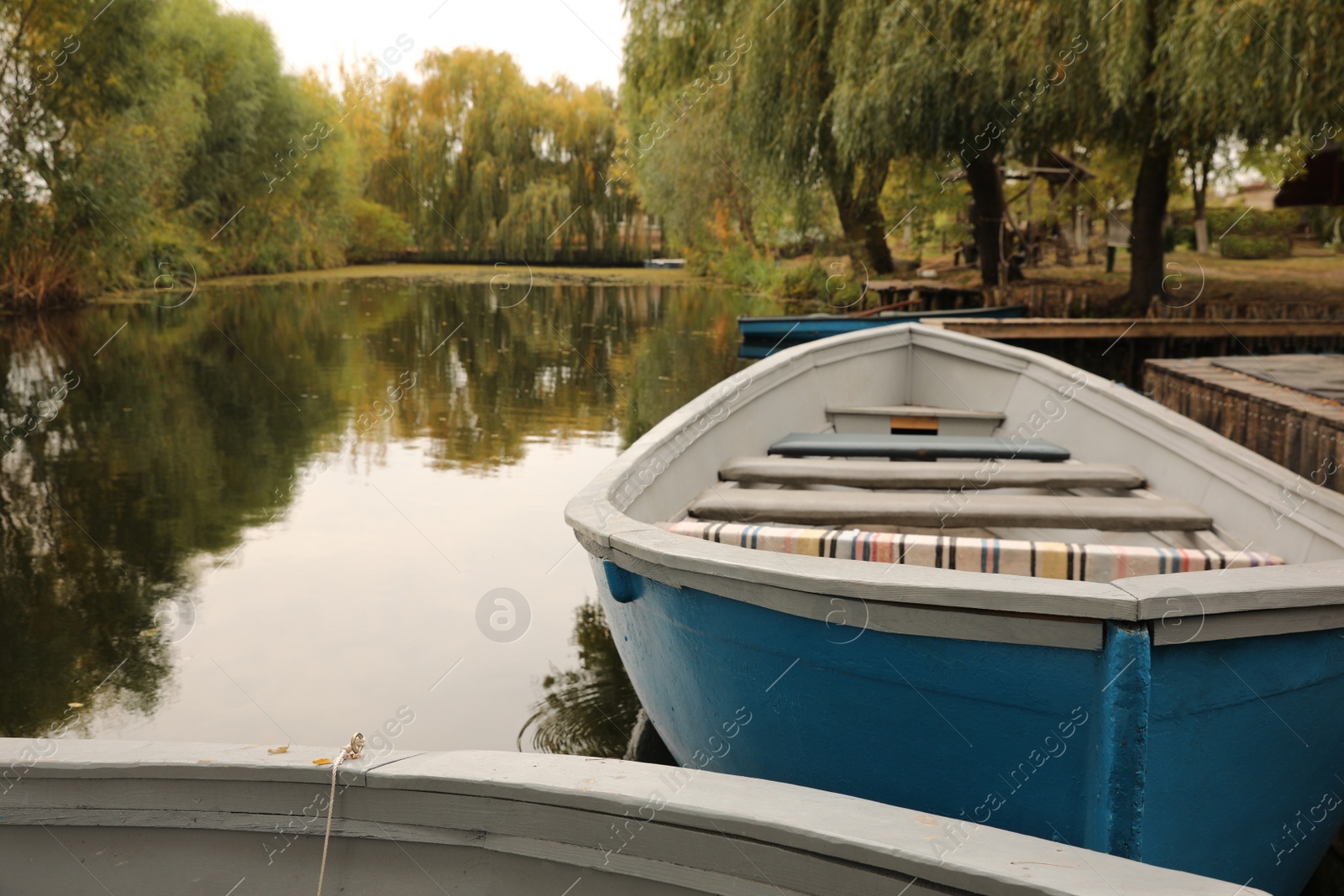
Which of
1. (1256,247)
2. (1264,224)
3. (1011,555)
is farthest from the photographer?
(1264,224)

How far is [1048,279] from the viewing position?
1762 centimetres

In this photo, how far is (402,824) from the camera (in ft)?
5.47

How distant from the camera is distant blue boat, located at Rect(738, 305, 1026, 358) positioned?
42.5ft

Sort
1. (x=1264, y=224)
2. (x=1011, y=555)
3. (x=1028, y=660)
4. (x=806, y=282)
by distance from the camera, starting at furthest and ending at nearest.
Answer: (x=1264, y=224) → (x=806, y=282) → (x=1011, y=555) → (x=1028, y=660)

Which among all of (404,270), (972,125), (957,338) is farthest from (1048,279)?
(404,270)

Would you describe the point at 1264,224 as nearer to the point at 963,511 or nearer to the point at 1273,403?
the point at 1273,403

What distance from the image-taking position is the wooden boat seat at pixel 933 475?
3709 millimetres

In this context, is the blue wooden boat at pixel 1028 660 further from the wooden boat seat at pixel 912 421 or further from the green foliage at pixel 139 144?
the green foliage at pixel 139 144

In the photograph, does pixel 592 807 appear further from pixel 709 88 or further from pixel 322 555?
pixel 709 88

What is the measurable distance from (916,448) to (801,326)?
9.01m

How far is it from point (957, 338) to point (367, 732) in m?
3.67

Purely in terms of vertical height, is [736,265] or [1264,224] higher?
[1264,224]

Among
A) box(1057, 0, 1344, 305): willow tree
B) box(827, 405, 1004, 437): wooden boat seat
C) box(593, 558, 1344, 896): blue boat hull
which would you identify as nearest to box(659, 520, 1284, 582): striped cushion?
box(593, 558, 1344, 896): blue boat hull

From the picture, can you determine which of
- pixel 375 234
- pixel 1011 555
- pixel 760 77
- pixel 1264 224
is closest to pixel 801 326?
pixel 760 77
